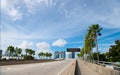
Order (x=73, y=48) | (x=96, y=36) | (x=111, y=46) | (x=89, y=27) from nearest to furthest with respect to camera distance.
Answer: (x=96, y=36) → (x=89, y=27) → (x=111, y=46) → (x=73, y=48)

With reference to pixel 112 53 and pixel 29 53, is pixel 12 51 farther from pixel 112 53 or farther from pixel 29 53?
pixel 112 53

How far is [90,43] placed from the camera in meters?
98.3

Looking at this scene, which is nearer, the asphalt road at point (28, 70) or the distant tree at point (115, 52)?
the asphalt road at point (28, 70)

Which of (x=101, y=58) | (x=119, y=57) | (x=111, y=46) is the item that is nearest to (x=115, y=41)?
(x=111, y=46)

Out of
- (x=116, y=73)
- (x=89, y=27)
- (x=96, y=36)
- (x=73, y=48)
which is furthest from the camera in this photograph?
(x=73, y=48)

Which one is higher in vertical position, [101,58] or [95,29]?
[95,29]

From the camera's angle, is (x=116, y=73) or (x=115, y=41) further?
(x=115, y=41)

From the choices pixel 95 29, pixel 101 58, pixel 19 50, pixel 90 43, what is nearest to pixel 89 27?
pixel 95 29

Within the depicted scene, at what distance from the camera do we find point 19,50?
165875 millimetres

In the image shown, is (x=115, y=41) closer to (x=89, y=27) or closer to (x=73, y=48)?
(x=89, y=27)

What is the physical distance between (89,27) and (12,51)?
82.0 m

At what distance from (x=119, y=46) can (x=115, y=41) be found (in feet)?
15.0

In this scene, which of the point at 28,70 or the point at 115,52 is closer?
the point at 28,70

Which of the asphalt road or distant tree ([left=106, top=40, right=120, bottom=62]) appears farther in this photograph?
distant tree ([left=106, top=40, right=120, bottom=62])
